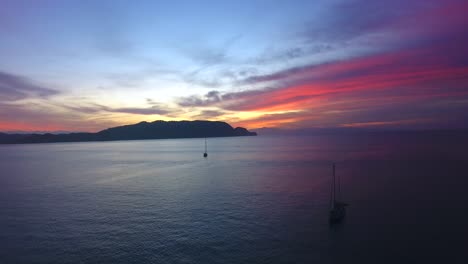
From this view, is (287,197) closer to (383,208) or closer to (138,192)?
(383,208)

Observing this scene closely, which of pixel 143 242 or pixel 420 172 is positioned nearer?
pixel 143 242

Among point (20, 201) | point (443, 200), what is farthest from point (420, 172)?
point (20, 201)

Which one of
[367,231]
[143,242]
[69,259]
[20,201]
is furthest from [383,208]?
[20,201]

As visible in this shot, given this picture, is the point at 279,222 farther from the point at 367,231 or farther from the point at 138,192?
the point at 138,192

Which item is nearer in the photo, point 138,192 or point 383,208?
point 383,208

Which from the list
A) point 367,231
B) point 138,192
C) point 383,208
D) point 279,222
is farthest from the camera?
point 138,192

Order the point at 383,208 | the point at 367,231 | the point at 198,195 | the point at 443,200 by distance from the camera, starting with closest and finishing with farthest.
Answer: the point at 367,231, the point at 383,208, the point at 443,200, the point at 198,195

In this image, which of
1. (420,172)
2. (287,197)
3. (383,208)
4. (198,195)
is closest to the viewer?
(383,208)

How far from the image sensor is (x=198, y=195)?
71.6 metres

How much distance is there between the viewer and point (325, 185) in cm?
8044

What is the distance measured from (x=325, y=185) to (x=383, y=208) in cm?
2465

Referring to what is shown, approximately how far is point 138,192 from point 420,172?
3605 inches

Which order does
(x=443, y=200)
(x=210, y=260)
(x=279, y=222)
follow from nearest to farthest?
(x=210, y=260) → (x=279, y=222) → (x=443, y=200)

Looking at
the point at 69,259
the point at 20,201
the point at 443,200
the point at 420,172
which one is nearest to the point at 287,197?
the point at 443,200
